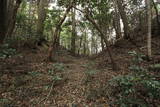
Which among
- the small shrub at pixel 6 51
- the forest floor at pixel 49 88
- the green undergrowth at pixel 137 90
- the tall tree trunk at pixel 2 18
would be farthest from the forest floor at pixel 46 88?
the tall tree trunk at pixel 2 18

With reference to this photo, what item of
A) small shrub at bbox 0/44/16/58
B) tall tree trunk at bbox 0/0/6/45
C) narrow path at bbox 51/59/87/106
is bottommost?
narrow path at bbox 51/59/87/106

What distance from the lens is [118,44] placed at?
12.2 meters

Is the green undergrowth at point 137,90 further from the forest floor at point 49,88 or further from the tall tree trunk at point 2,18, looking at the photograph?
the tall tree trunk at point 2,18

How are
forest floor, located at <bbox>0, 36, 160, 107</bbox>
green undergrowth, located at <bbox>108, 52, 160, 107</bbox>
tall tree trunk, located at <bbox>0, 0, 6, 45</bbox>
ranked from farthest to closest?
forest floor, located at <bbox>0, 36, 160, 107</bbox>
tall tree trunk, located at <bbox>0, 0, 6, 45</bbox>
green undergrowth, located at <bbox>108, 52, 160, 107</bbox>

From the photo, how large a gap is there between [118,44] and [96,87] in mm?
7897

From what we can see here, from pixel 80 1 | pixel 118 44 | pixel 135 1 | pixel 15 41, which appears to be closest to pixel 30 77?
pixel 15 41

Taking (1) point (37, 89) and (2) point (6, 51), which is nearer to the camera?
(2) point (6, 51)

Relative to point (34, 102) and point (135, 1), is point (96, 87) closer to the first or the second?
point (34, 102)

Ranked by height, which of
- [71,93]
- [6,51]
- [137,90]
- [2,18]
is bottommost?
[71,93]

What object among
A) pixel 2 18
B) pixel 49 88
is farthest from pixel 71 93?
pixel 2 18

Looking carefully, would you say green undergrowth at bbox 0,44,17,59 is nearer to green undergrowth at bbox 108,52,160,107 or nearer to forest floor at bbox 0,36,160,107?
forest floor at bbox 0,36,160,107

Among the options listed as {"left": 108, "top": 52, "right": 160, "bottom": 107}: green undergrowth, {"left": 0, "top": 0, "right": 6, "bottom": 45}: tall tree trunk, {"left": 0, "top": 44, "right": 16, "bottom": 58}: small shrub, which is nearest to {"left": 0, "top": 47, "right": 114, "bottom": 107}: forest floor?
{"left": 108, "top": 52, "right": 160, "bottom": 107}: green undergrowth

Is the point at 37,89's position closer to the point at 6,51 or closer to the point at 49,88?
the point at 49,88

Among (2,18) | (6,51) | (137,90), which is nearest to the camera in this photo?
(2,18)
